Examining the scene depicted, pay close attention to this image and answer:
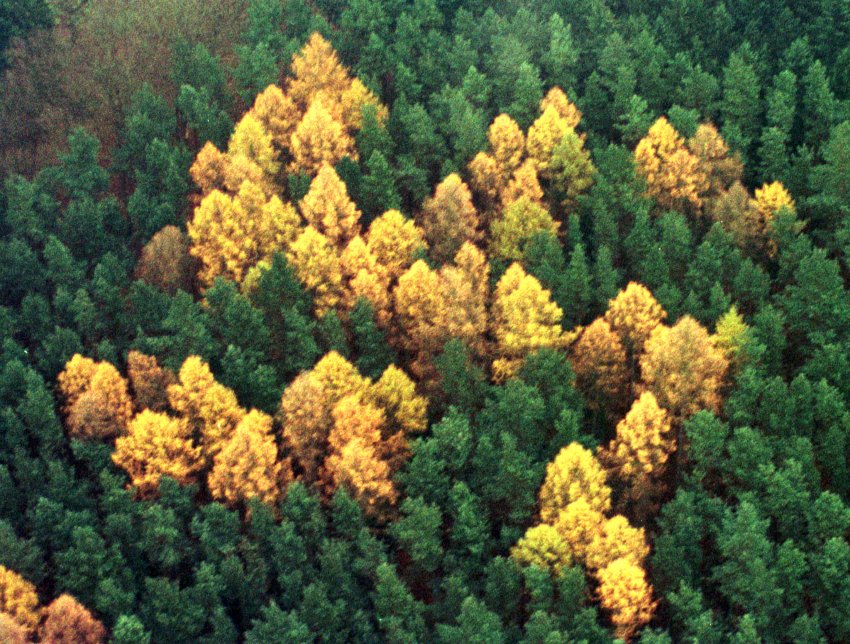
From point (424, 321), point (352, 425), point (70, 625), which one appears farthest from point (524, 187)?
point (70, 625)

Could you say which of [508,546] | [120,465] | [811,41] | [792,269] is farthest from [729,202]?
[120,465]

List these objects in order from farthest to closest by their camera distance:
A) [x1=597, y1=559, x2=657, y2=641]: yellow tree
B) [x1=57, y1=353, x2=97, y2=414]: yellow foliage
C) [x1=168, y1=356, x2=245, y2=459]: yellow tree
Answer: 1. [x1=57, y1=353, x2=97, y2=414]: yellow foliage
2. [x1=168, y1=356, x2=245, y2=459]: yellow tree
3. [x1=597, y1=559, x2=657, y2=641]: yellow tree

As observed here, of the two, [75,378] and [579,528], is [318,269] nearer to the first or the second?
[75,378]

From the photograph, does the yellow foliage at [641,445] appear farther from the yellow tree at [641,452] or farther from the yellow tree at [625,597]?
the yellow tree at [625,597]

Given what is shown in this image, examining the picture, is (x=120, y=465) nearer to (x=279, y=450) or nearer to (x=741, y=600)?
(x=279, y=450)

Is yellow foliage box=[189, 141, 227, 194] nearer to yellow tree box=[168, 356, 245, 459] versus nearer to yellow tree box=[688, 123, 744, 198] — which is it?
yellow tree box=[168, 356, 245, 459]

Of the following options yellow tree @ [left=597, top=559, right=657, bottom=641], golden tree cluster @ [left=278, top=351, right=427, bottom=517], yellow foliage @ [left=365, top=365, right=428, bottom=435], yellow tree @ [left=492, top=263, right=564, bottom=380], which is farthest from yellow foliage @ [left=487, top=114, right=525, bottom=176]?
yellow tree @ [left=597, top=559, right=657, bottom=641]
